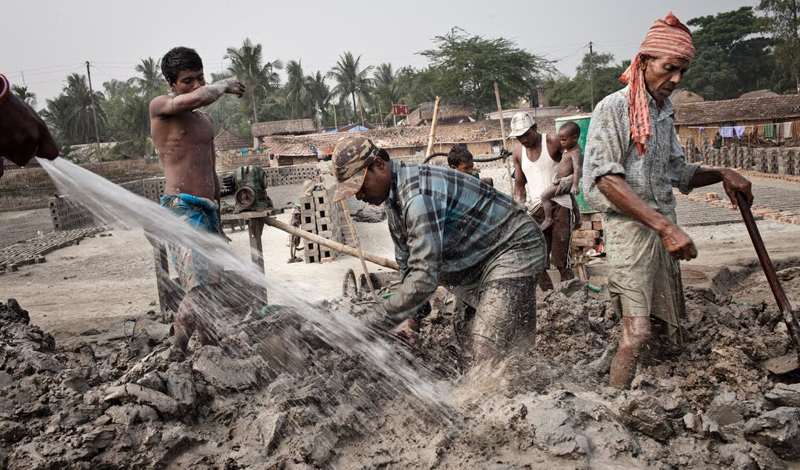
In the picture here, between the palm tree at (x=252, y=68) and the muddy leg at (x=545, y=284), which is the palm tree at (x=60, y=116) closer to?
the palm tree at (x=252, y=68)

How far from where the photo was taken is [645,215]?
8.41 ft

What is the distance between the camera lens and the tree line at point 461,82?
140ft

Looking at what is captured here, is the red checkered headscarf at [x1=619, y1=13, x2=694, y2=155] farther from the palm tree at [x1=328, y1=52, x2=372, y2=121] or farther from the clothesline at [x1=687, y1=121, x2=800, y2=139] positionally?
the palm tree at [x1=328, y1=52, x2=372, y2=121]

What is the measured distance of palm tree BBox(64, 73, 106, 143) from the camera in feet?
160

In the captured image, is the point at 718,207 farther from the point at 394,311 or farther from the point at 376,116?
the point at 376,116

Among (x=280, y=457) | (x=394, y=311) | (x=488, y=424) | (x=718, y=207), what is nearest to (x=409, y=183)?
(x=394, y=311)

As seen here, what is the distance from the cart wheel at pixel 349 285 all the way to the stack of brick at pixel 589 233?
3.08 m

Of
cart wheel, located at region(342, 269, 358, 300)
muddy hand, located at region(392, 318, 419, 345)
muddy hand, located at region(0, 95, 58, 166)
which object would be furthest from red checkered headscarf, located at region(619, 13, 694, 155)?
cart wheel, located at region(342, 269, 358, 300)

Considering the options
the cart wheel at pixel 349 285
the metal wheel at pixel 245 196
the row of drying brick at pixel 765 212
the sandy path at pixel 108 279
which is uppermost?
the metal wheel at pixel 245 196

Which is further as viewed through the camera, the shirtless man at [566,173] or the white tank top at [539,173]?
the white tank top at [539,173]

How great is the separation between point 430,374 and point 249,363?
3.27 feet

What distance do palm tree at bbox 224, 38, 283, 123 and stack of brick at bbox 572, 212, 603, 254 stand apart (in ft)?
156

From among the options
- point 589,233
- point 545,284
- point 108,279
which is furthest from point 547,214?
point 108,279

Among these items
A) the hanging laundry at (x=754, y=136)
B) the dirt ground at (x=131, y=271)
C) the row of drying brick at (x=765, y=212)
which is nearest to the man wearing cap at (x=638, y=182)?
the dirt ground at (x=131, y=271)
